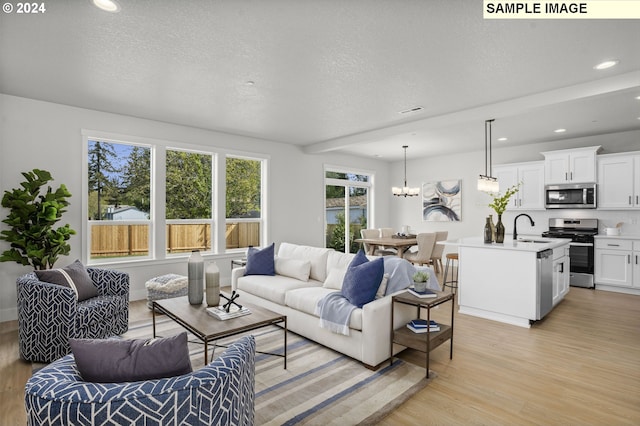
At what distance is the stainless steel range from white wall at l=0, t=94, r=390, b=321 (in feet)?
15.1

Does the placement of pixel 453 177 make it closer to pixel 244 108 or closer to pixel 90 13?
pixel 244 108

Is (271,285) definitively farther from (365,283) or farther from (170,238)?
(170,238)

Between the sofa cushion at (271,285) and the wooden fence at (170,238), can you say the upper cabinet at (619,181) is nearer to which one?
the sofa cushion at (271,285)

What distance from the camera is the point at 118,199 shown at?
490 cm

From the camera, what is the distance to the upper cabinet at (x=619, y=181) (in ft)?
17.8

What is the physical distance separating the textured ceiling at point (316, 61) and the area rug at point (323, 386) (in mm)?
2668

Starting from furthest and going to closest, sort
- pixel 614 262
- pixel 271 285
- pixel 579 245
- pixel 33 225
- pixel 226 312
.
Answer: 1. pixel 579 245
2. pixel 614 262
3. pixel 271 285
4. pixel 33 225
5. pixel 226 312

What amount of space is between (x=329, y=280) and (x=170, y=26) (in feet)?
8.98

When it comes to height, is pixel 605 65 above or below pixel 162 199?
above

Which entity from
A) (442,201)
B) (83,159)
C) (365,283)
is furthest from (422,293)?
(442,201)

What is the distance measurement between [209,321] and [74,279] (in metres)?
1.56

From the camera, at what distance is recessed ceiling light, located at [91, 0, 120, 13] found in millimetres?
2201

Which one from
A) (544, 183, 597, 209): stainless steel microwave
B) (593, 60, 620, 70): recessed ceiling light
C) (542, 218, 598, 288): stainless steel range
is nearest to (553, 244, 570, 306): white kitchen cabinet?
(542, 218, 598, 288): stainless steel range

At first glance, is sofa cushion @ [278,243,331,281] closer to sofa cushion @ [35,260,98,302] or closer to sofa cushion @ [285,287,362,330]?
sofa cushion @ [285,287,362,330]
